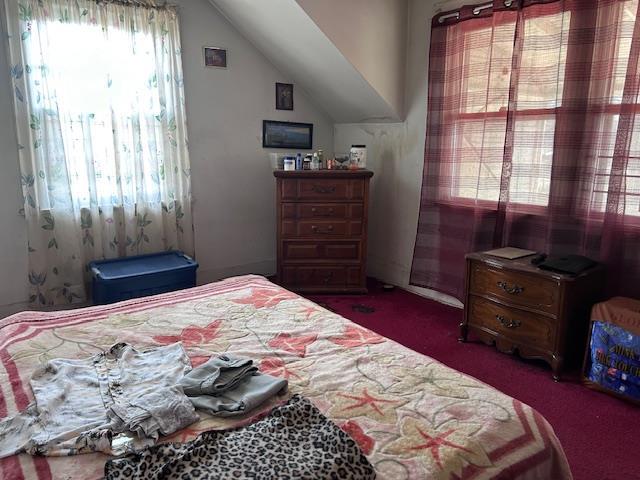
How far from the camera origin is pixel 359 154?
388cm

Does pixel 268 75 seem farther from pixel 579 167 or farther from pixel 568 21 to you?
pixel 579 167

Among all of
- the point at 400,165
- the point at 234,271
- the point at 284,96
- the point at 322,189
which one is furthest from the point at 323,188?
the point at 234,271

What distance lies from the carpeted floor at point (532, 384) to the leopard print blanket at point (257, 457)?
1282 millimetres

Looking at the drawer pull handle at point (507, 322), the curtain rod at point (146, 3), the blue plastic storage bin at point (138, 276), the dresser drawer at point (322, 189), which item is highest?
the curtain rod at point (146, 3)

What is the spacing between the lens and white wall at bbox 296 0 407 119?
3.21 meters

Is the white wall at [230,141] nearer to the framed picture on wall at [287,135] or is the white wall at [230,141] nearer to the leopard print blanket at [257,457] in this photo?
the framed picture on wall at [287,135]

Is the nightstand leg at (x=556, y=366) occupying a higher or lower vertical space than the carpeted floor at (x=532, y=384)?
higher

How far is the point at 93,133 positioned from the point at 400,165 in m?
2.43

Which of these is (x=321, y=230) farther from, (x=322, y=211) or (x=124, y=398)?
(x=124, y=398)

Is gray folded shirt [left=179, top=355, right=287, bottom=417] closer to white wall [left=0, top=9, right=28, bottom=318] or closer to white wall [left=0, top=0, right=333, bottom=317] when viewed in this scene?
white wall [left=0, top=9, right=28, bottom=318]

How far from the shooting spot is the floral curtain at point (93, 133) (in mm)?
3066

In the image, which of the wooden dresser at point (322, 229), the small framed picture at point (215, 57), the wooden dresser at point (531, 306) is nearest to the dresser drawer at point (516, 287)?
the wooden dresser at point (531, 306)

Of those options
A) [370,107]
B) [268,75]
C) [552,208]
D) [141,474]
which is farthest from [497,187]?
[141,474]

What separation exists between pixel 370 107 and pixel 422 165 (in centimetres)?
69
